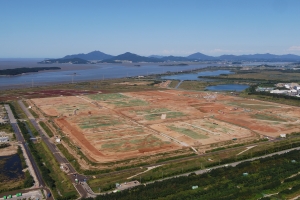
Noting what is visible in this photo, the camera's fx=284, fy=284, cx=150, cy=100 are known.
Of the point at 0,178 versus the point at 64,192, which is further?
the point at 0,178

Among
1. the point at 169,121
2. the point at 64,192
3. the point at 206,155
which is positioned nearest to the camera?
the point at 64,192

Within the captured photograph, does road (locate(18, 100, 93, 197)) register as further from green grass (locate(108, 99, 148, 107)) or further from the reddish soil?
green grass (locate(108, 99, 148, 107))

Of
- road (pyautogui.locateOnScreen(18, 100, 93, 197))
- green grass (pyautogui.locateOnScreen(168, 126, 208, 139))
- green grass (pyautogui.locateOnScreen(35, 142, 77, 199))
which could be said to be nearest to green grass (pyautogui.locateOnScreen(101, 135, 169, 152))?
green grass (pyautogui.locateOnScreen(168, 126, 208, 139))

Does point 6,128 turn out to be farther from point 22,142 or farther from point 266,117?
point 266,117

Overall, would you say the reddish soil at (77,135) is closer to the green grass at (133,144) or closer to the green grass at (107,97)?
the green grass at (133,144)

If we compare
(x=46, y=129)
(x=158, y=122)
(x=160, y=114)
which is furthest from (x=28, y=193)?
(x=160, y=114)

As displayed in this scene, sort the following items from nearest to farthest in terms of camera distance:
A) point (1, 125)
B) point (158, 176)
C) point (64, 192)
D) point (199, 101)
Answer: point (64, 192) < point (158, 176) < point (1, 125) < point (199, 101)

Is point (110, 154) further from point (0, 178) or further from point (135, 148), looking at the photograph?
point (0, 178)

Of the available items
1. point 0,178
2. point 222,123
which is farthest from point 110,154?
point 222,123

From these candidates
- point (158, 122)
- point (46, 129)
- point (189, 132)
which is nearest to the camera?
point (189, 132)
